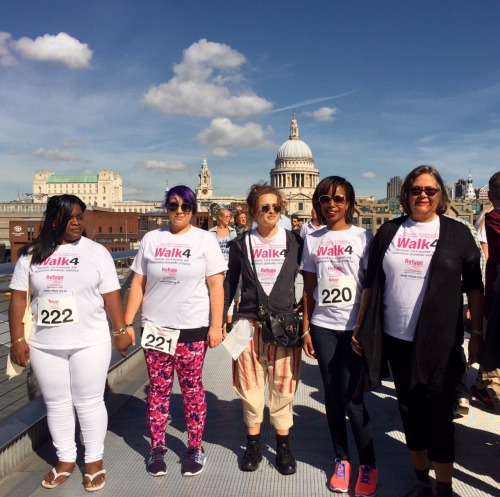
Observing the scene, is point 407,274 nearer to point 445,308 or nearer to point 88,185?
point 445,308

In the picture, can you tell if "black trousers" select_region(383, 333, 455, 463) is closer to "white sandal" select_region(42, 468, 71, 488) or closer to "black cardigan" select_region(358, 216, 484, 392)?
"black cardigan" select_region(358, 216, 484, 392)

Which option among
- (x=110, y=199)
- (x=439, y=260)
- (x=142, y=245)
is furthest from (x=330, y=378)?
(x=110, y=199)

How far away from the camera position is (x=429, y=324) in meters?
2.51

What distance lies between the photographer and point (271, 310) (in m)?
3.00

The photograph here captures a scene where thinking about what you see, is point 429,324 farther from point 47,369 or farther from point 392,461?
point 47,369

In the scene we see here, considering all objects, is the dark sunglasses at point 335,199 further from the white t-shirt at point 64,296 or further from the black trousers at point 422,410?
the white t-shirt at point 64,296

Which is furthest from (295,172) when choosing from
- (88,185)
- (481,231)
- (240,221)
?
(481,231)

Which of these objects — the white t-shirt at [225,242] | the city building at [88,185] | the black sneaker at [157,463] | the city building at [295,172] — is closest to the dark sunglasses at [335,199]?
the black sneaker at [157,463]

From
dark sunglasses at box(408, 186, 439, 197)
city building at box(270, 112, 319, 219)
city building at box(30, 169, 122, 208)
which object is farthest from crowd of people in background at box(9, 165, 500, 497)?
city building at box(30, 169, 122, 208)

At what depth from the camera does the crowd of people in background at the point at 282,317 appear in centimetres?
255

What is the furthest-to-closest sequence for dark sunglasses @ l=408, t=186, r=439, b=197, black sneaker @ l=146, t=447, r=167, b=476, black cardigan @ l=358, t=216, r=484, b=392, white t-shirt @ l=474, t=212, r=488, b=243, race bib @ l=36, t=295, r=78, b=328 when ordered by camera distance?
white t-shirt @ l=474, t=212, r=488, b=243 → black sneaker @ l=146, t=447, r=167, b=476 → race bib @ l=36, t=295, r=78, b=328 → dark sunglasses @ l=408, t=186, r=439, b=197 → black cardigan @ l=358, t=216, r=484, b=392

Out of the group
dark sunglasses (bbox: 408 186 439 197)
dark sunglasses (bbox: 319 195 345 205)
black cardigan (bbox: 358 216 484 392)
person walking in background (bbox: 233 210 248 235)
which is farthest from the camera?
person walking in background (bbox: 233 210 248 235)

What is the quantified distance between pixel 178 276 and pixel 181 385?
716 mm

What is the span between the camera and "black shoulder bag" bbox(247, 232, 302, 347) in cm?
294
